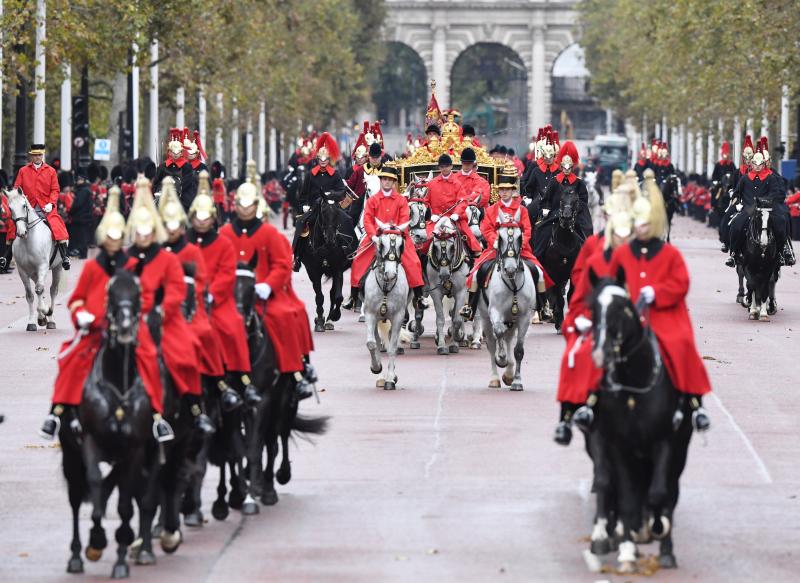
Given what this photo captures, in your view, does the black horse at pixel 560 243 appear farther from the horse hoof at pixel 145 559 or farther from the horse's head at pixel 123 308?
the horse's head at pixel 123 308

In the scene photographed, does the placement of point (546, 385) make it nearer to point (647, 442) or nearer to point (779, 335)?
point (779, 335)

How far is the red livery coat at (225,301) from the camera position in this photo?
46.2 feet

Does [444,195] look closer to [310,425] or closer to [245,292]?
[310,425]

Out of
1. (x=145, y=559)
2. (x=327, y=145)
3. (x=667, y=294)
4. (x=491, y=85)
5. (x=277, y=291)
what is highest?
(x=491, y=85)

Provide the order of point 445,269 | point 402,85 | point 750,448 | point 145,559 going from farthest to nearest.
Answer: point 402,85
point 445,269
point 750,448
point 145,559

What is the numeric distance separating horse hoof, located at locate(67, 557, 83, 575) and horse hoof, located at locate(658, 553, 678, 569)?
3.27 metres

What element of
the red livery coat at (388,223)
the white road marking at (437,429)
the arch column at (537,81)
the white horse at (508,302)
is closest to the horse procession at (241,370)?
the white road marking at (437,429)

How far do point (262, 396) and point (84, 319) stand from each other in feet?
7.84

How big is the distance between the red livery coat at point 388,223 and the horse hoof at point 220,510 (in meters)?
7.32

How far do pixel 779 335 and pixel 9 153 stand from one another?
29.9 meters

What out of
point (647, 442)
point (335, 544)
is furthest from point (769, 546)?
point (335, 544)

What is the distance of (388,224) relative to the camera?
69.1 ft

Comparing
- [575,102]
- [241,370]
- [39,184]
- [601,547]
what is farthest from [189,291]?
[575,102]

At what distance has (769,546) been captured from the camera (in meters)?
13.4
